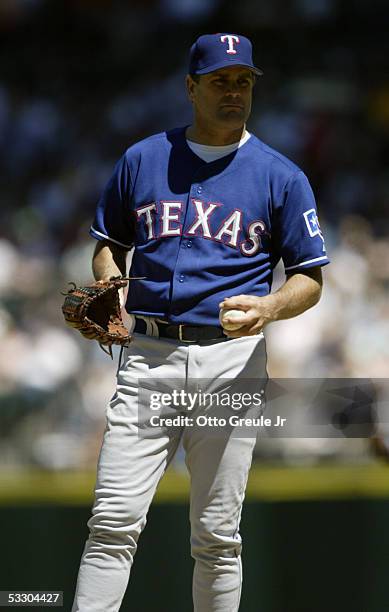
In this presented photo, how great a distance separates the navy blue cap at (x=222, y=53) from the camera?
347 centimetres

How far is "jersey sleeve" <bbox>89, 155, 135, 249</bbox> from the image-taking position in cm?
366

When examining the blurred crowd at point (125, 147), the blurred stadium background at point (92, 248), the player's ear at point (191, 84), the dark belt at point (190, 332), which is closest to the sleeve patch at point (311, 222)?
the dark belt at point (190, 332)

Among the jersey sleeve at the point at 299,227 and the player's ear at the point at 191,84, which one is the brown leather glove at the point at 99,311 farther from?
the player's ear at the point at 191,84

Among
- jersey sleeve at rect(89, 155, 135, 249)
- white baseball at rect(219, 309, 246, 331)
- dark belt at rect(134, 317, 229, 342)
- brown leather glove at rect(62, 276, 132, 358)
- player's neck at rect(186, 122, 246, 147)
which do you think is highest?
player's neck at rect(186, 122, 246, 147)

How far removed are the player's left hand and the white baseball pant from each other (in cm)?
18

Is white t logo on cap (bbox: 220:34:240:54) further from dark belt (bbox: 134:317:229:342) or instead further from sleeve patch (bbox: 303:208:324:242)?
dark belt (bbox: 134:317:229:342)

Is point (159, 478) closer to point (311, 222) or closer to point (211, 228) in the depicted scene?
point (211, 228)

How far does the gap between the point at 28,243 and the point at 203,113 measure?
5094 mm

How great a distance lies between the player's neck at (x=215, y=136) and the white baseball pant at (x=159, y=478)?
627mm

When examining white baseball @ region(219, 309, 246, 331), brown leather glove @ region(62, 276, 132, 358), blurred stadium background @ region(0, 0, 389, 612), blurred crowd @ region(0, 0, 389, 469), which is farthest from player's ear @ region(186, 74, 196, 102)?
blurred crowd @ region(0, 0, 389, 469)

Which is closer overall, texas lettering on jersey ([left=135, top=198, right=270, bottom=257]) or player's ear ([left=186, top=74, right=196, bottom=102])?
texas lettering on jersey ([left=135, top=198, right=270, bottom=257])

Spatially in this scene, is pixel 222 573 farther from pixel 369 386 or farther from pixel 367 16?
pixel 367 16

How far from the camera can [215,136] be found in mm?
3619

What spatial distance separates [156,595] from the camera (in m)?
4.46
